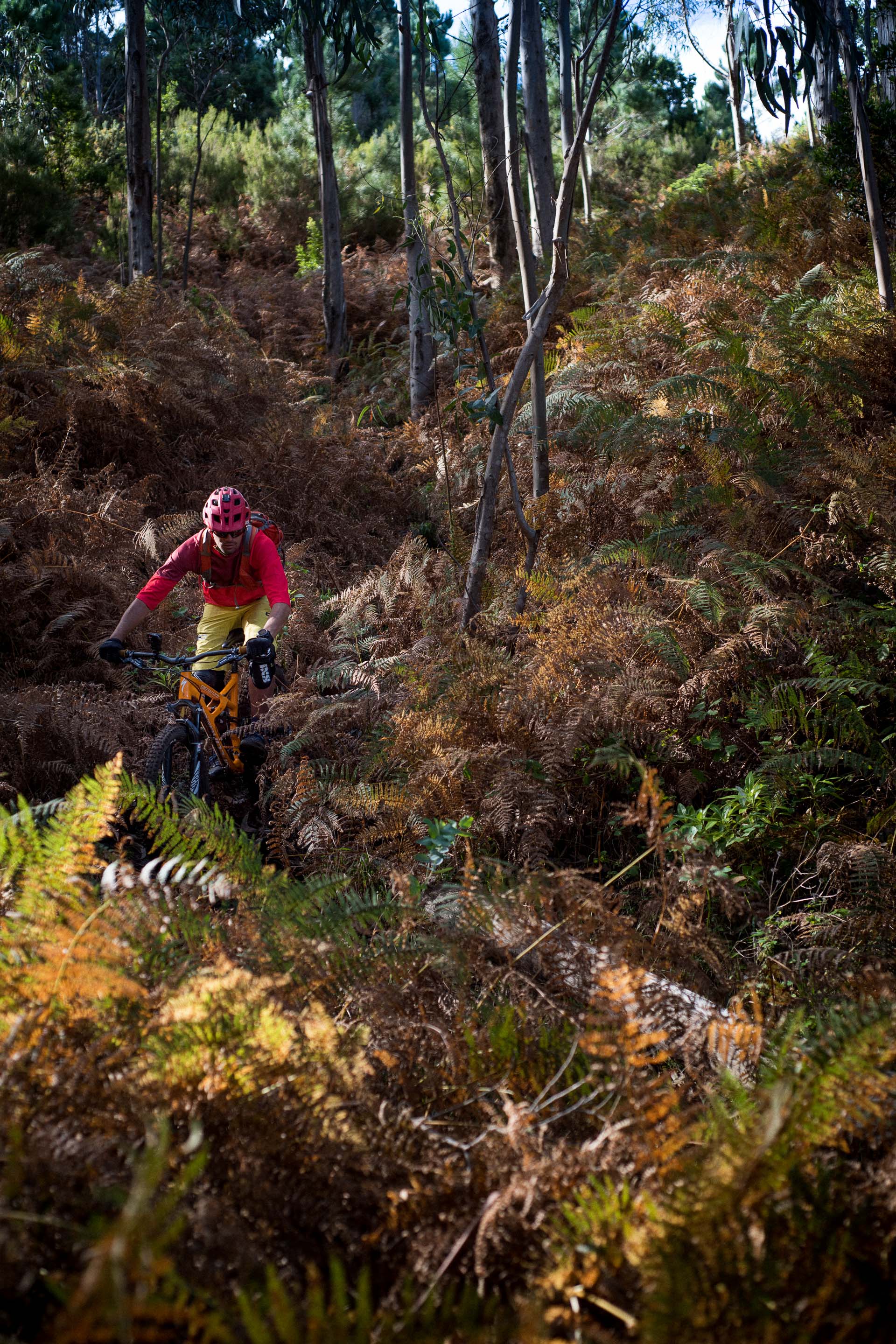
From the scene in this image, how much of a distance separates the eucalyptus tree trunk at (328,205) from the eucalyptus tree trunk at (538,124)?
115 inches

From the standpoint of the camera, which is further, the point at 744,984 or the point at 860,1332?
the point at 744,984

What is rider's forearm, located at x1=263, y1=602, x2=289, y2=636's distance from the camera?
4906mm

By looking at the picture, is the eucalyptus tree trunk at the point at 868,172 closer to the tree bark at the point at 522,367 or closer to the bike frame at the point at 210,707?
the tree bark at the point at 522,367

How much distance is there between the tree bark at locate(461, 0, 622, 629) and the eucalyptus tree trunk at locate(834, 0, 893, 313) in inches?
100

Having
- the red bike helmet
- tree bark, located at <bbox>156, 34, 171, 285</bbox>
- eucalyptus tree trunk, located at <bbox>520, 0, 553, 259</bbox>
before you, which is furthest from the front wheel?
tree bark, located at <bbox>156, 34, 171, 285</bbox>

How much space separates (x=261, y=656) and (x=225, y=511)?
3.47 ft

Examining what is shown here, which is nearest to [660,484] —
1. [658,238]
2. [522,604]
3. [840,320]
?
[522,604]

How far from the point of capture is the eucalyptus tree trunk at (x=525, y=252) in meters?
5.94

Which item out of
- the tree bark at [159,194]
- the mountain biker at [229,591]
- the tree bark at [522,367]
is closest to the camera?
the mountain biker at [229,591]

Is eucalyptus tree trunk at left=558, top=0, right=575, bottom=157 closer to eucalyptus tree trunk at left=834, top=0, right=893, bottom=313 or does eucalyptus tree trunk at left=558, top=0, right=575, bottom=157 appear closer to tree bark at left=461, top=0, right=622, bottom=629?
eucalyptus tree trunk at left=834, top=0, right=893, bottom=313

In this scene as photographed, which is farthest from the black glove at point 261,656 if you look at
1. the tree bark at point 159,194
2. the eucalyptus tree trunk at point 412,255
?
the tree bark at point 159,194

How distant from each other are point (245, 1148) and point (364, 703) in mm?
3828

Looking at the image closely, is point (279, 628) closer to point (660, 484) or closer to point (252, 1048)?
point (660, 484)

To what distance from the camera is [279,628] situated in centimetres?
495
